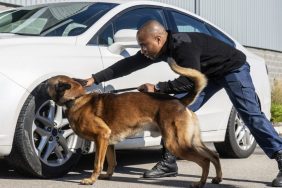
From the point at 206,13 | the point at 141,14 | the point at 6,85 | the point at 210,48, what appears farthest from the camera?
the point at 206,13

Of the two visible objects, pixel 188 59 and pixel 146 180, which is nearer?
pixel 188 59

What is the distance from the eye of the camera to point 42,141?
5484 mm

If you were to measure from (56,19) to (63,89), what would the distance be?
1.20m

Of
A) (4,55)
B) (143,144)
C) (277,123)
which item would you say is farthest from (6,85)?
(277,123)

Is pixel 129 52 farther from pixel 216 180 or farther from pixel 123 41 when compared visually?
pixel 216 180

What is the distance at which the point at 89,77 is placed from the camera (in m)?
5.77

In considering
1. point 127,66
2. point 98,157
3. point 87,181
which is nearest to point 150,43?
point 127,66

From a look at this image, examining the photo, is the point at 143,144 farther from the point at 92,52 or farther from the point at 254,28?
the point at 254,28

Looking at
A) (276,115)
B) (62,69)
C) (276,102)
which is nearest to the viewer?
(62,69)

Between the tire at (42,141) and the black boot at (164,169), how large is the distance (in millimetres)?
738

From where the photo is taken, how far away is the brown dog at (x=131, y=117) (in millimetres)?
5156

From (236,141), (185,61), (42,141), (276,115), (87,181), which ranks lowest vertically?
(276,115)

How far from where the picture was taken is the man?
5301mm

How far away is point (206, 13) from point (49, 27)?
35.7 ft
